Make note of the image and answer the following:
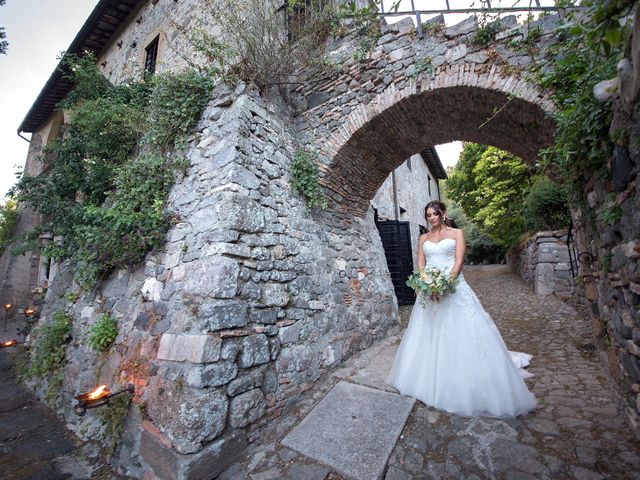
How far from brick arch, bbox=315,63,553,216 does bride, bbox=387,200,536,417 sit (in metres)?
1.46

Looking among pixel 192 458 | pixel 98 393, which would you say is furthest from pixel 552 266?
pixel 98 393

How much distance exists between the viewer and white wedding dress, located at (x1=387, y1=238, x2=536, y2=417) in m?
2.31

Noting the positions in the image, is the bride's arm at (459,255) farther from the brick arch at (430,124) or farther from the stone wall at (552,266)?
the stone wall at (552,266)

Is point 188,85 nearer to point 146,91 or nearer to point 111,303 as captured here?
point 146,91

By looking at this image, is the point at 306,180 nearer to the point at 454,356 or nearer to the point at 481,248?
the point at 454,356

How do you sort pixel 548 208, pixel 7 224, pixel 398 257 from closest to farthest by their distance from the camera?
pixel 548 208, pixel 398 257, pixel 7 224

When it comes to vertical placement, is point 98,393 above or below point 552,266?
below

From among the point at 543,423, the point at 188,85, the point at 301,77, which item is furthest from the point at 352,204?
the point at 543,423

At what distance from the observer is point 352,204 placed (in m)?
4.77

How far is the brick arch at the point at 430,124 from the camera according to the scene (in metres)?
3.16

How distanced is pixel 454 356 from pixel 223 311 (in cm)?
206

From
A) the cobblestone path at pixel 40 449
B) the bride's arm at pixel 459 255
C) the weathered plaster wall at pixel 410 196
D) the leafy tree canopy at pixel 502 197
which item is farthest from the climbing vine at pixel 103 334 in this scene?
the leafy tree canopy at pixel 502 197

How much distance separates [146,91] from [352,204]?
425 centimetres

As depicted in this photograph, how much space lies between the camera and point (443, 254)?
2.93m
